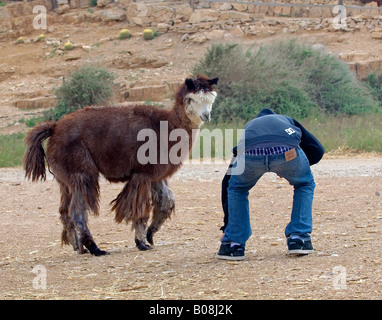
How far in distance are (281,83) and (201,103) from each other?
1683 cm

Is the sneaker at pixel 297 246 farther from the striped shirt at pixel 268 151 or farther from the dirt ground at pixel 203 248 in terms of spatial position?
the striped shirt at pixel 268 151

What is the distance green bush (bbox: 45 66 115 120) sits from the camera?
26.7 meters

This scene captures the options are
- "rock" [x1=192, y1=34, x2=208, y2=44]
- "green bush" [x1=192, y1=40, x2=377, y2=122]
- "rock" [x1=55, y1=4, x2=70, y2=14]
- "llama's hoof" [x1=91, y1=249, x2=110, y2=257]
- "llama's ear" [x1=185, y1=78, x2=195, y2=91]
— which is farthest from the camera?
"rock" [x1=55, y1=4, x2=70, y2=14]

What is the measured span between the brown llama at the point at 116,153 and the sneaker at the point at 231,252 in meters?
1.50

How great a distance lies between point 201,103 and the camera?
830 centimetres

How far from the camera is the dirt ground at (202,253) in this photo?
5895mm

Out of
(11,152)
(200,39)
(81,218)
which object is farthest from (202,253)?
(200,39)

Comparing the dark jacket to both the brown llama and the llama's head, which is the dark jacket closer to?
the llama's head

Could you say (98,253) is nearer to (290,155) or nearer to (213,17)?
(290,155)

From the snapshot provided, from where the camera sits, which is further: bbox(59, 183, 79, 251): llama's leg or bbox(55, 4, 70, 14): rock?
bbox(55, 4, 70, 14): rock

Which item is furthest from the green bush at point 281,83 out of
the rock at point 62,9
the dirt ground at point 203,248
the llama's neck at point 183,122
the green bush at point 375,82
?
the rock at point 62,9

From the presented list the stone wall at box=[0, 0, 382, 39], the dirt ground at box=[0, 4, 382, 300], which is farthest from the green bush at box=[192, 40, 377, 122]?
the stone wall at box=[0, 0, 382, 39]

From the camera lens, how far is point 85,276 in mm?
6898

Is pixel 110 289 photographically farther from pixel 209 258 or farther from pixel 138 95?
pixel 138 95
